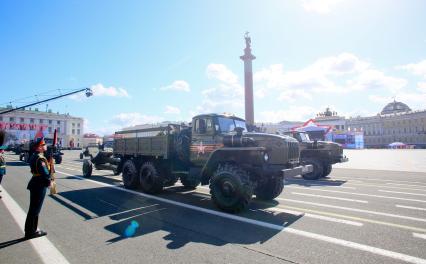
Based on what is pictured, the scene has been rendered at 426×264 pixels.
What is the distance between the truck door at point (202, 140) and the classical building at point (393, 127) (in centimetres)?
11725

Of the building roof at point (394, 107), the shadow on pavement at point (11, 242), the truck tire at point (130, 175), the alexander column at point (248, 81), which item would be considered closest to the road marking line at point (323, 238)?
the truck tire at point (130, 175)

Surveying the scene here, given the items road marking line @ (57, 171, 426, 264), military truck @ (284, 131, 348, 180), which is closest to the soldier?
road marking line @ (57, 171, 426, 264)

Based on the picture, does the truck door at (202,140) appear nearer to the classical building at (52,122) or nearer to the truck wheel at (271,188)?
the truck wheel at (271,188)

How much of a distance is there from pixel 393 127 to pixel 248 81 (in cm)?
9559

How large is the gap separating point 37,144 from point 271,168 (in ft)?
17.9

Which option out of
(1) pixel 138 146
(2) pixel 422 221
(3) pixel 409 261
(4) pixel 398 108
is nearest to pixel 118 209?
(1) pixel 138 146

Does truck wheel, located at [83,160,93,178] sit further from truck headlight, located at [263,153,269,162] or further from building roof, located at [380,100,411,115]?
building roof, located at [380,100,411,115]

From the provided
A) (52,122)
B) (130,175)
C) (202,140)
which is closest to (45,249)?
(202,140)

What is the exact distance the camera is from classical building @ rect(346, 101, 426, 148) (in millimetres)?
106000

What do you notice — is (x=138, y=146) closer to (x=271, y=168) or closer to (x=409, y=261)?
(x=271, y=168)

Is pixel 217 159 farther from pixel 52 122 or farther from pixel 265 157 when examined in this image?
pixel 52 122

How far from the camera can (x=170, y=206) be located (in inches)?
323

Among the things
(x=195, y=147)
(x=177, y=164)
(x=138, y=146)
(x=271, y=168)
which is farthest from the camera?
(x=138, y=146)

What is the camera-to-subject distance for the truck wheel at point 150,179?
10.0 metres
